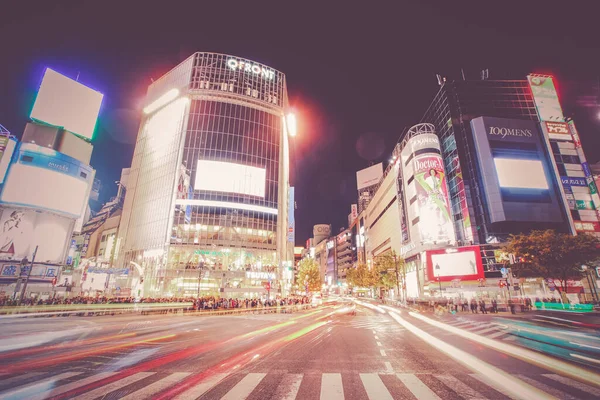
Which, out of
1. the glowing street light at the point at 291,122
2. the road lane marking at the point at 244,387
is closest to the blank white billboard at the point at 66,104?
the glowing street light at the point at 291,122

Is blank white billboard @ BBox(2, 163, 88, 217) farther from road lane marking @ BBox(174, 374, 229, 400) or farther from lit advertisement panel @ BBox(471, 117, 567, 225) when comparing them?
lit advertisement panel @ BBox(471, 117, 567, 225)

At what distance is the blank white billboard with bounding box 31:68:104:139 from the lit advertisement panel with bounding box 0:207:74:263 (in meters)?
21.8

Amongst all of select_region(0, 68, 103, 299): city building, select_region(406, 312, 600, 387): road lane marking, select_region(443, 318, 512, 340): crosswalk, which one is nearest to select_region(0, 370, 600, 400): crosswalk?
select_region(406, 312, 600, 387): road lane marking

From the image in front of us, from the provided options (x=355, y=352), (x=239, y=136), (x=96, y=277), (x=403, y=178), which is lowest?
(x=355, y=352)

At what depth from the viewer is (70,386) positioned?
5.97 meters

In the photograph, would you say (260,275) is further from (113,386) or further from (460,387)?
(460,387)

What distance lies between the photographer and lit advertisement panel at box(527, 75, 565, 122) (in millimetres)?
64225

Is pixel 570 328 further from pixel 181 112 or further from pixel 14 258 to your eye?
pixel 14 258

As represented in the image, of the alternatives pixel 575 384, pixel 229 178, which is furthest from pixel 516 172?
pixel 575 384

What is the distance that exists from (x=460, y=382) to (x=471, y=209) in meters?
60.3

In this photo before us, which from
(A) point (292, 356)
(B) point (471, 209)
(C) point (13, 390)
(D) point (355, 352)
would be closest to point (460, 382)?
(D) point (355, 352)

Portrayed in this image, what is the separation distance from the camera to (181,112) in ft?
256

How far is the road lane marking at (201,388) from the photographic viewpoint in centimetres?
539

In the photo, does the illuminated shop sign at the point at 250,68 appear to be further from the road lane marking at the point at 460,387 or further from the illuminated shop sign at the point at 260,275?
the road lane marking at the point at 460,387
